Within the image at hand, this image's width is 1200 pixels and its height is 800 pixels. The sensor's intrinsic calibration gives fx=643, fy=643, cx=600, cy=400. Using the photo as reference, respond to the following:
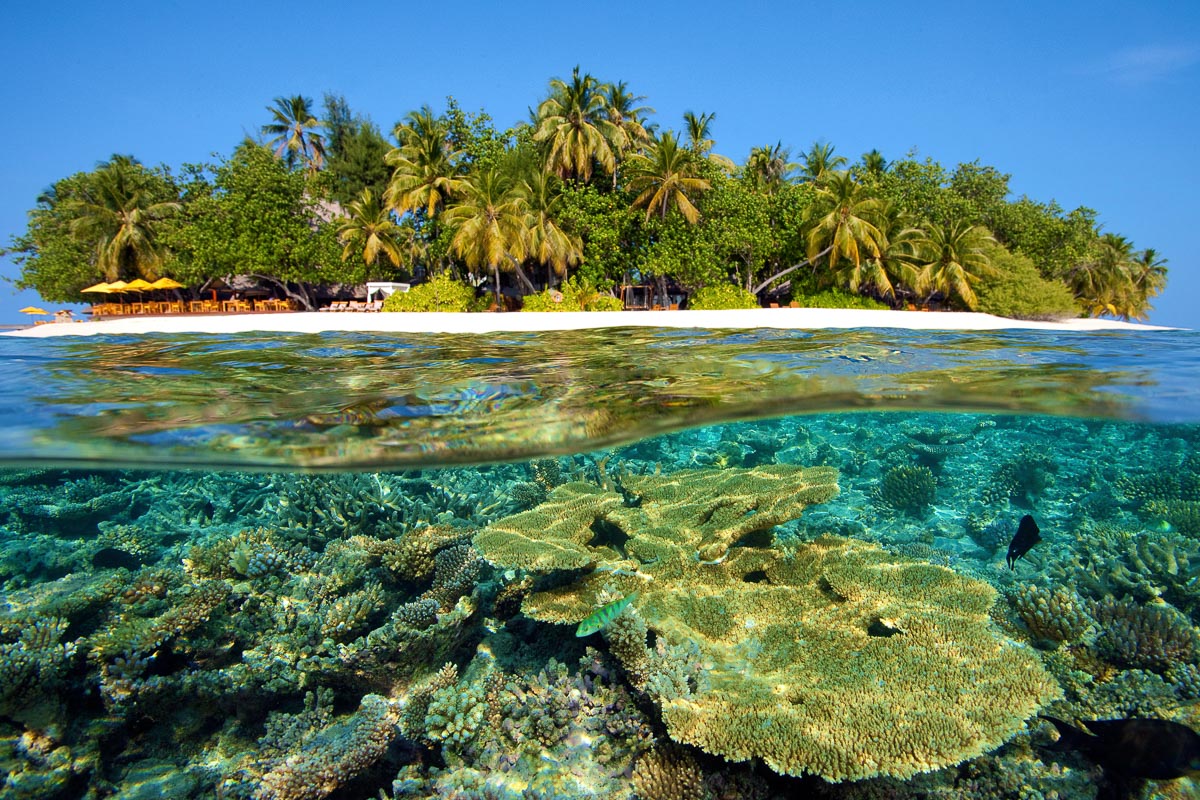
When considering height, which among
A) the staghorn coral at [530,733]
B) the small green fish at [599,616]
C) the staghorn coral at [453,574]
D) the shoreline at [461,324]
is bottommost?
the staghorn coral at [530,733]

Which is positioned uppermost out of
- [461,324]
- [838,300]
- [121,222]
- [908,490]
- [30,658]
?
[121,222]

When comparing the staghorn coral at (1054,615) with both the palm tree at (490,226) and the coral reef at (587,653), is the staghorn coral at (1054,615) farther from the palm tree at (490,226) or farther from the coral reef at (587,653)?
the palm tree at (490,226)

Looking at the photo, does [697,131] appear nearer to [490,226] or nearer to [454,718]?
[490,226]

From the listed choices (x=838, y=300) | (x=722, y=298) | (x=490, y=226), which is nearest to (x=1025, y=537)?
(x=722, y=298)

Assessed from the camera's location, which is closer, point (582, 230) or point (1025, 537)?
point (1025, 537)

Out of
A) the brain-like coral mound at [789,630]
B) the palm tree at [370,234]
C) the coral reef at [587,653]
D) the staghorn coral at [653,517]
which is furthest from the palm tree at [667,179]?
the brain-like coral mound at [789,630]

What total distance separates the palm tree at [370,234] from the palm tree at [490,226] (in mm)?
6167

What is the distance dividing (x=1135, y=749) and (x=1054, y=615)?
2.04 m

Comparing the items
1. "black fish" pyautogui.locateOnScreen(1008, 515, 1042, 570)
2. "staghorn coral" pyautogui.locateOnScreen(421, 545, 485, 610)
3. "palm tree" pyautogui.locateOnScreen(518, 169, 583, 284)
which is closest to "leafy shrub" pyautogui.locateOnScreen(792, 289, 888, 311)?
"palm tree" pyautogui.locateOnScreen(518, 169, 583, 284)

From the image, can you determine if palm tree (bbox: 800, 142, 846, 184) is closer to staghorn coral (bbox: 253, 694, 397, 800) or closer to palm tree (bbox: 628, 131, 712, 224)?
palm tree (bbox: 628, 131, 712, 224)

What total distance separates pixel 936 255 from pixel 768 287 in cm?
826

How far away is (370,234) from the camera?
111 feet

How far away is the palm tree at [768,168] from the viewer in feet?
115

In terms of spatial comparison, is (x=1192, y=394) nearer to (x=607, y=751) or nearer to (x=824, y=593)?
(x=824, y=593)
